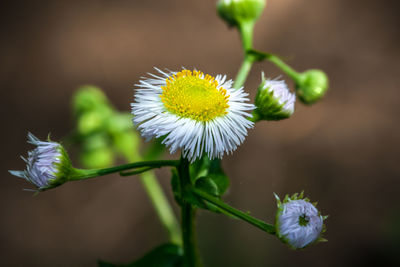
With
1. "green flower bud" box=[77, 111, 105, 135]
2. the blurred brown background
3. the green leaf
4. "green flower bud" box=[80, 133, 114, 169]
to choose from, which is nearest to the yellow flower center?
the green leaf

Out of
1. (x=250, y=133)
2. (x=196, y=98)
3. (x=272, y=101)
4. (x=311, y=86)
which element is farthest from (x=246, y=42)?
(x=250, y=133)

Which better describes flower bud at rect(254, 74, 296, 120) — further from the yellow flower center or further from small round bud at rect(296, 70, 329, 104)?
small round bud at rect(296, 70, 329, 104)

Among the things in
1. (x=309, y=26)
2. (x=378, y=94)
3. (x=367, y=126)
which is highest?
(x=309, y=26)

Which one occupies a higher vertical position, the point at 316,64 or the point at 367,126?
the point at 316,64

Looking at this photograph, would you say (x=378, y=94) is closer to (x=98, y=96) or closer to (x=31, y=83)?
(x=98, y=96)

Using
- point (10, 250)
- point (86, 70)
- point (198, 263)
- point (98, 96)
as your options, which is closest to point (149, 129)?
point (198, 263)

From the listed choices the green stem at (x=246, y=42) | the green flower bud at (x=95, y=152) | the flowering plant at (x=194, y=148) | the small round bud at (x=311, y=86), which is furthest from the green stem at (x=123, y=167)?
the green flower bud at (x=95, y=152)

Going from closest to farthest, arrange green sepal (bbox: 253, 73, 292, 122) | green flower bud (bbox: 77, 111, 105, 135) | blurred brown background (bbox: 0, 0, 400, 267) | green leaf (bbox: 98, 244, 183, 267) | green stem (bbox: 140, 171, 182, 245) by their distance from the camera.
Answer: green sepal (bbox: 253, 73, 292, 122)
green leaf (bbox: 98, 244, 183, 267)
green stem (bbox: 140, 171, 182, 245)
green flower bud (bbox: 77, 111, 105, 135)
blurred brown background (bbox: 0, 0, 400, 267)
